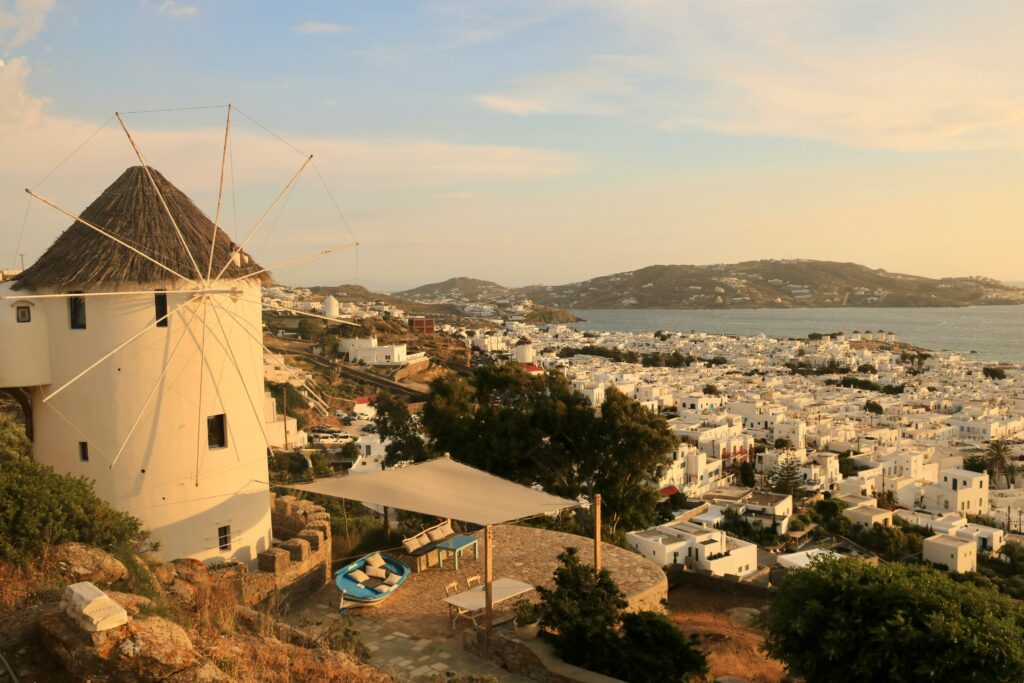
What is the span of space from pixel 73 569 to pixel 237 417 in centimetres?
370

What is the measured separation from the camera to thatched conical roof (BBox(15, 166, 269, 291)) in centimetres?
912

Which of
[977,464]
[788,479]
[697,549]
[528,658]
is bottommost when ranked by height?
[977,464]

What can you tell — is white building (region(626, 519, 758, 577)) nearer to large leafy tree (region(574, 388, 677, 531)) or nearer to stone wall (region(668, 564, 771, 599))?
large leafy tree (region(574, 388, 677, 531))

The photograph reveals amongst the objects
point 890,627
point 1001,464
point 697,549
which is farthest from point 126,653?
point 1001,464

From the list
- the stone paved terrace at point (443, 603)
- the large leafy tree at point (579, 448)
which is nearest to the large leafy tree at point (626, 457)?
the large leafy tree at point (579, 448)

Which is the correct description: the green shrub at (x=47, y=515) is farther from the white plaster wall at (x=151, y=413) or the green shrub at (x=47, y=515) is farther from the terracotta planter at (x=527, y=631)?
the terracotta planter at (x=527, y=631)

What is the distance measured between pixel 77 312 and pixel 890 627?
30.3 feet

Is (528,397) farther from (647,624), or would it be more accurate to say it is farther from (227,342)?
(647,624)

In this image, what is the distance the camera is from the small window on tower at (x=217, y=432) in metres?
9.69

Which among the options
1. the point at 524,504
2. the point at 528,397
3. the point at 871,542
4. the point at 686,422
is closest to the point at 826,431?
the point at 686,422

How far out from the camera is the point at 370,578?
9148 mm

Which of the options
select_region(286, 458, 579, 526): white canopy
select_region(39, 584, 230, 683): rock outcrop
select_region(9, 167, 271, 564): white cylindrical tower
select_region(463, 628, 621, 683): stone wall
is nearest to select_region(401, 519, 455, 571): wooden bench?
select_region(286, 458, 579, 526): white canopy

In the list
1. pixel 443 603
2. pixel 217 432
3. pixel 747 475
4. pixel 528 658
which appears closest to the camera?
pixel 528 658

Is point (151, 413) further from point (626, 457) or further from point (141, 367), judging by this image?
point (626, 457)
